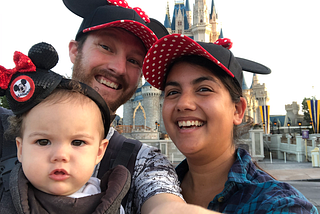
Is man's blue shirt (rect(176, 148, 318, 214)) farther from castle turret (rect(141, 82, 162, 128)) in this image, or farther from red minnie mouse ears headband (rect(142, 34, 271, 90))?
castle turret (rect(141, 82, 162, 128))

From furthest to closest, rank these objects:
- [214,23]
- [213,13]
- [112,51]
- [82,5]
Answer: [213,13] < [214,23] < [82,5] < [112,51]

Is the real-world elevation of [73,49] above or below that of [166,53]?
above

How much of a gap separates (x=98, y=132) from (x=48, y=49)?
0.47m

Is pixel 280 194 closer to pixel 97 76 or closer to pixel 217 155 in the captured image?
pixel 217 155

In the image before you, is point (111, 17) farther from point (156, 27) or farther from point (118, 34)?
point (156, 27)

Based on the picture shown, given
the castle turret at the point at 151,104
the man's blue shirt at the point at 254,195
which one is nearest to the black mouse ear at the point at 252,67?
the man's blue shirt at the point at 254,195

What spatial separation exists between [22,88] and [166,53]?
3.00 ft

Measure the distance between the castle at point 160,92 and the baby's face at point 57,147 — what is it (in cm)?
2985

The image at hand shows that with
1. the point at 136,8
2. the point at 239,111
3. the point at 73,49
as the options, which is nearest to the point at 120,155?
the point at 239,111

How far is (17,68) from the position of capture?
4.00 ft

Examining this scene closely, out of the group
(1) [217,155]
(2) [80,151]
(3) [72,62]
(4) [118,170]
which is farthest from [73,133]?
(3) [72,62]

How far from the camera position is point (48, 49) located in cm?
124

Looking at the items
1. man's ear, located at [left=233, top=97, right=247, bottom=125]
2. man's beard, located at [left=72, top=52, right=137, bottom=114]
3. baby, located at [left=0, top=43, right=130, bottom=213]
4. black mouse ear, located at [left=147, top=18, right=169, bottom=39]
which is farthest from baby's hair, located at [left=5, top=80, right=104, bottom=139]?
black mouse ear, located at [left=147, top=18, right=169, bottom=39]

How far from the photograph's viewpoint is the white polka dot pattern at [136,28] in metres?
1.83
